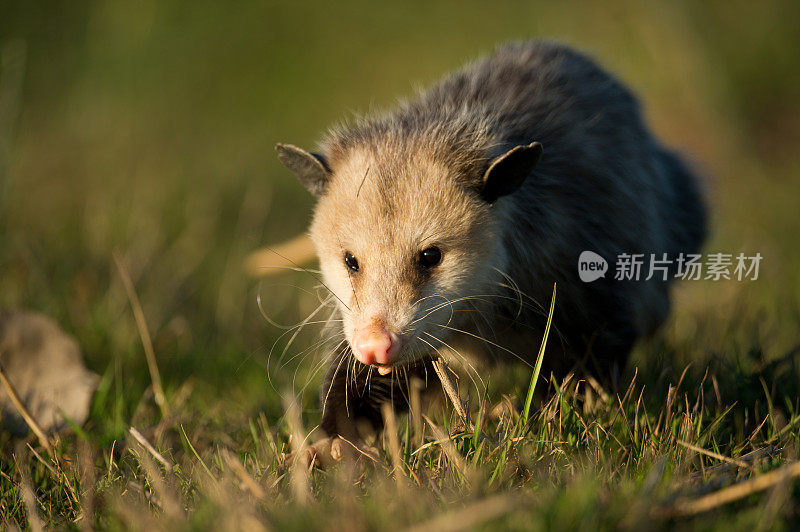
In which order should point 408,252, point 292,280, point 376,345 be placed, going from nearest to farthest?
point 376,345
point 408,252
point 292,280

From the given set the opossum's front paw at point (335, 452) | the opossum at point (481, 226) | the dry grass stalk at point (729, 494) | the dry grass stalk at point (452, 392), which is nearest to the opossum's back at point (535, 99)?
the opossum at point (481, 226)

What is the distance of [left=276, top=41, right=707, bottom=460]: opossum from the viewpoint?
2096 mm

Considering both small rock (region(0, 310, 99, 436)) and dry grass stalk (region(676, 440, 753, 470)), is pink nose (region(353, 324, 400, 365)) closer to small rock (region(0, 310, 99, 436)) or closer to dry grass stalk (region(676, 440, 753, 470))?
dry grass stalk (region(676, 440, 753, 470))

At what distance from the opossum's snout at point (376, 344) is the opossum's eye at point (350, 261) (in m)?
0.27

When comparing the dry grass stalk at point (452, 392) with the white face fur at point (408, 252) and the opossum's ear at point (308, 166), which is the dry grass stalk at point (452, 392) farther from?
the opossum's ear at point (308, 166)

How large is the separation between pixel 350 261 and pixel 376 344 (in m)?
0.36

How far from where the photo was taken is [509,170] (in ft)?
6.98

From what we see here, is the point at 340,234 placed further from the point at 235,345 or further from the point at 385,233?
the point at 235,345

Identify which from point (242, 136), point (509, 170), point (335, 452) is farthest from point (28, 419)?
point (242, 136)

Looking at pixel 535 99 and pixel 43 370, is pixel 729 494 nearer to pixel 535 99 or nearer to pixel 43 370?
pixel 535 99

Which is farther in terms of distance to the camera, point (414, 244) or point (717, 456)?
point (414, 244)

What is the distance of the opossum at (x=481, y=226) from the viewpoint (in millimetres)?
2096

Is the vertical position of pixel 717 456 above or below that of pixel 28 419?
above

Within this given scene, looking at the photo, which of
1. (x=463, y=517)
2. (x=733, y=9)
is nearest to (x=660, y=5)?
(x=733, y=9)
